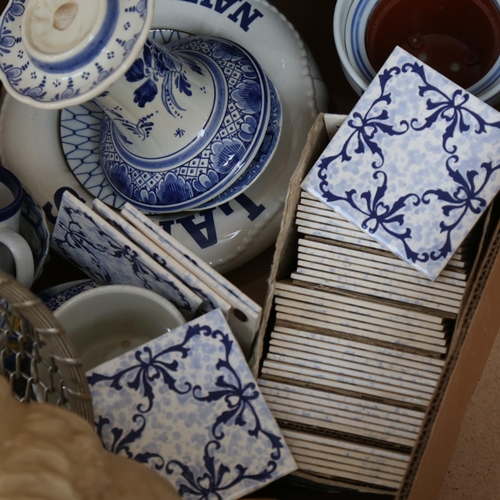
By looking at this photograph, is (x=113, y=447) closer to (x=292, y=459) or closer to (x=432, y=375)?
(x=292, y=459)

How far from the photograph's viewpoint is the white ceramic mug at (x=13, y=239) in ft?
1.80

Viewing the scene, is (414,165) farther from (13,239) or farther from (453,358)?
(13,239)

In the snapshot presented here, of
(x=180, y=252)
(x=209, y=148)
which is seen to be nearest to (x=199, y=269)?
(x=180, y=252)

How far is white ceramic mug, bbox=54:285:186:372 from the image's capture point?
21.3 inches

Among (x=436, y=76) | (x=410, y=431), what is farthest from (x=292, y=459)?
(x=436, y=76)

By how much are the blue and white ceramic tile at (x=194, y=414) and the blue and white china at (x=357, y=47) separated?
0.27m

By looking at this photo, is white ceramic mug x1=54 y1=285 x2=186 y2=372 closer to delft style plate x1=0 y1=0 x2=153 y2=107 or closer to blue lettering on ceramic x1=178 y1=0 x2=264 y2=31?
delft style plate x1=0 y1=0 x2=153 y2=107

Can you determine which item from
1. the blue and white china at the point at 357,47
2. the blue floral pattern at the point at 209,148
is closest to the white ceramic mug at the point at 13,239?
the blue floral pattern at the point at 209,148

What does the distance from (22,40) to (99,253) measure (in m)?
0.20

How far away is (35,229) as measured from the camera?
631 millimetres

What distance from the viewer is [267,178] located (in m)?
0.64

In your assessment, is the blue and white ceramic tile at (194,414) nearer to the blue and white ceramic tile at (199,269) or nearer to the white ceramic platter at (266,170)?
the blue and white ceramic tile at (199,269)

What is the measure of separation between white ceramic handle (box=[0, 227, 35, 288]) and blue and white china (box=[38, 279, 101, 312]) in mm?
60

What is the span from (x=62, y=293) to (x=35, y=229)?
0.07 metres
